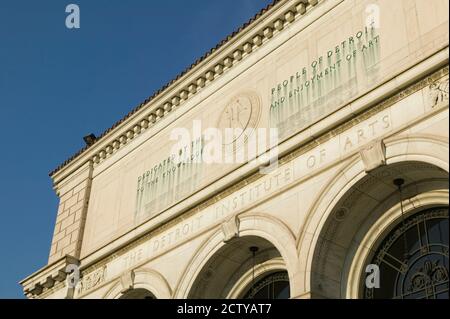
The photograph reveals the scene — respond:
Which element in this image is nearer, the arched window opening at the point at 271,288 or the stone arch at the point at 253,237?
the stone arch at the point at 253,237

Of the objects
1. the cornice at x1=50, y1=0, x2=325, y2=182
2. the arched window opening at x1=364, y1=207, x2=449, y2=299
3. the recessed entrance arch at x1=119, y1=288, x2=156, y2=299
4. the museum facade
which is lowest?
the arched window opening at x1=364, y1=207, x2=449, y2=299

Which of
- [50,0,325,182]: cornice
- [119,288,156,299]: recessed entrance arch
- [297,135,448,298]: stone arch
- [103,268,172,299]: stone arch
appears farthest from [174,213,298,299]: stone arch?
[50,0,325,182]: cornice

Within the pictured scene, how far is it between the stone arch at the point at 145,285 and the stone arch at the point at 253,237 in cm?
59

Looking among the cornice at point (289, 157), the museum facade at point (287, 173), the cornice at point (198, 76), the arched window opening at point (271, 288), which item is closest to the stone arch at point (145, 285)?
the museum facade at point (287, 173)

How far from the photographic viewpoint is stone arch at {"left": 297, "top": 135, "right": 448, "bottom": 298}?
14461 millimetres

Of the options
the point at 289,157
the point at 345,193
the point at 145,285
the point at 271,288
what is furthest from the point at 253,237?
the point at 145,285

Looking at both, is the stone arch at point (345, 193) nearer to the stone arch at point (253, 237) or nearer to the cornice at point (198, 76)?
the stone arch at point (253, 237)

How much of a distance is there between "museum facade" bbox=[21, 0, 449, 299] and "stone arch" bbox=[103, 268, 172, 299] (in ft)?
0.18

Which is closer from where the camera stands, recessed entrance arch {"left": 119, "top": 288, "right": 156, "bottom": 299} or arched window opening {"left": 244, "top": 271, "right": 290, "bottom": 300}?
arched window opening {"left": 244, "top": 271, "right": 290, "bottom": 300}

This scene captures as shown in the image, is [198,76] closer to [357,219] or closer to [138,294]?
[138,294]

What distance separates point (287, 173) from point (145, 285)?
5.44 meters

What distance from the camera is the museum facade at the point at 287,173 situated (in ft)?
49.1

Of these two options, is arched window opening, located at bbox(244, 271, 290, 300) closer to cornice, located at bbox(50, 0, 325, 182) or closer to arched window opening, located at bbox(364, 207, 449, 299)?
arched window opening, located at bbox(364, 207, 449, 299)
